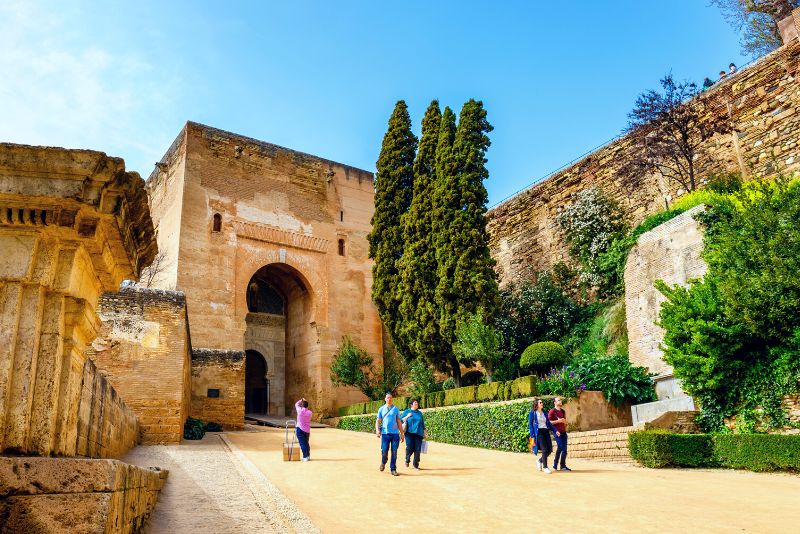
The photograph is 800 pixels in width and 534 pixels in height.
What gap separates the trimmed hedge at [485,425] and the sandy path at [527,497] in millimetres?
1670

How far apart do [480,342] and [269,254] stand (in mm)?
11292

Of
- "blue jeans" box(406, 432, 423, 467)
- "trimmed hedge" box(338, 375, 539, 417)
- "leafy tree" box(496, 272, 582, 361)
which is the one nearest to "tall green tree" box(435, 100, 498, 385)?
"trimmed hedge" box(338, 375, 539, 417)

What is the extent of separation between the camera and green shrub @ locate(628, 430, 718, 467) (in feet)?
31.4

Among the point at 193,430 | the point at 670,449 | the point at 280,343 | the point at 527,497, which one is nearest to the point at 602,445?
the point at 670,449

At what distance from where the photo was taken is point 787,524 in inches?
201

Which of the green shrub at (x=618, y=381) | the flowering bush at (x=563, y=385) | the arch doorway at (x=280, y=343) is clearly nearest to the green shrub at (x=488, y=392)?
the flowering bush at (x=563, y=385)

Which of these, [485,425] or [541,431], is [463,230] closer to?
[485,425]

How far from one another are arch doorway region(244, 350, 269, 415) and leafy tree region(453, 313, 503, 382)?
41.5 feet

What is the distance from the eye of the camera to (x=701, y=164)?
56.8 ft

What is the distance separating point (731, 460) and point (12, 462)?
9.89m

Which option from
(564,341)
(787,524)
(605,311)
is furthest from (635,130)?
(787,524)

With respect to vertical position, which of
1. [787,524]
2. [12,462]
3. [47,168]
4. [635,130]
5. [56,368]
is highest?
[635,130]

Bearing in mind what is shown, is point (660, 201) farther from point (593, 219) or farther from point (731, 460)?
point (731, 460)

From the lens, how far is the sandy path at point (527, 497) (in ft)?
17.2
